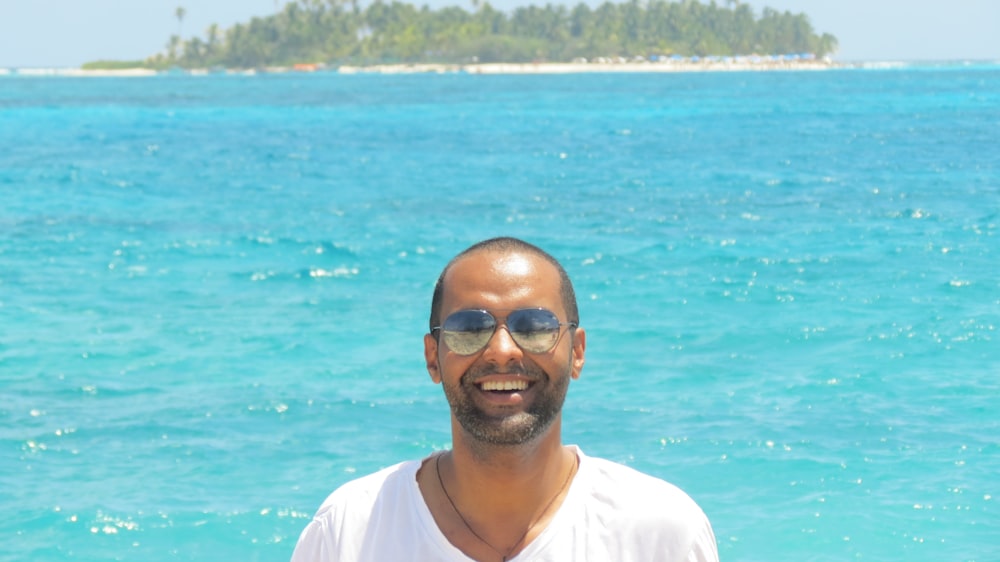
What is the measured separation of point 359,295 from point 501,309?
12.8 meters

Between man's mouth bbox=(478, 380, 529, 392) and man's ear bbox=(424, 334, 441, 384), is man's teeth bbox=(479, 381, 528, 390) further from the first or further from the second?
man's ear bbox=(424, 334, 441, 384)

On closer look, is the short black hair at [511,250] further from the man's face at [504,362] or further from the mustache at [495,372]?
the mustache at [495,372]

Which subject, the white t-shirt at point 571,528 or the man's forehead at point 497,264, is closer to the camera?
the white t-shirt at point 571,528

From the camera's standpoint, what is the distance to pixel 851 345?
11672 millimetres

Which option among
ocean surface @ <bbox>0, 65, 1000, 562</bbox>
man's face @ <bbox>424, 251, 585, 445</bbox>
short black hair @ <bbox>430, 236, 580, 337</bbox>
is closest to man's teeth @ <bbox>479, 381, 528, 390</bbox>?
man's face @ <bbox>424, 251, 585, 445</bbox>

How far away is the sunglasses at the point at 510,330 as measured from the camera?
209 centimetres

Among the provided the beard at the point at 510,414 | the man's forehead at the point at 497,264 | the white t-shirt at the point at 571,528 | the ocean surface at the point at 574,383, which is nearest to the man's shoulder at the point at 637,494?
the white t-shirt at the point at 571,528

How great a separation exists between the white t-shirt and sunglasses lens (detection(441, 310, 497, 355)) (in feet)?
0.77

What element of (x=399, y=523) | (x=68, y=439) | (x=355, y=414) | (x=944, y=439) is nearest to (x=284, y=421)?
(x=355, y=414)

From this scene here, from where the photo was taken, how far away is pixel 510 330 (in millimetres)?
2104

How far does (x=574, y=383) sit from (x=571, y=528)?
8.61m

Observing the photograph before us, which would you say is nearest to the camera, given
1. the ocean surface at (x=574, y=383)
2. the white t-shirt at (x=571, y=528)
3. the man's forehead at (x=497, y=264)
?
the white t-shirt at (x=571, y=528)

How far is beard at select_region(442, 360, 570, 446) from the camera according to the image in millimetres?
2059

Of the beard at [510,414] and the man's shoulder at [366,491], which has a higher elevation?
the beard at [510,414]
